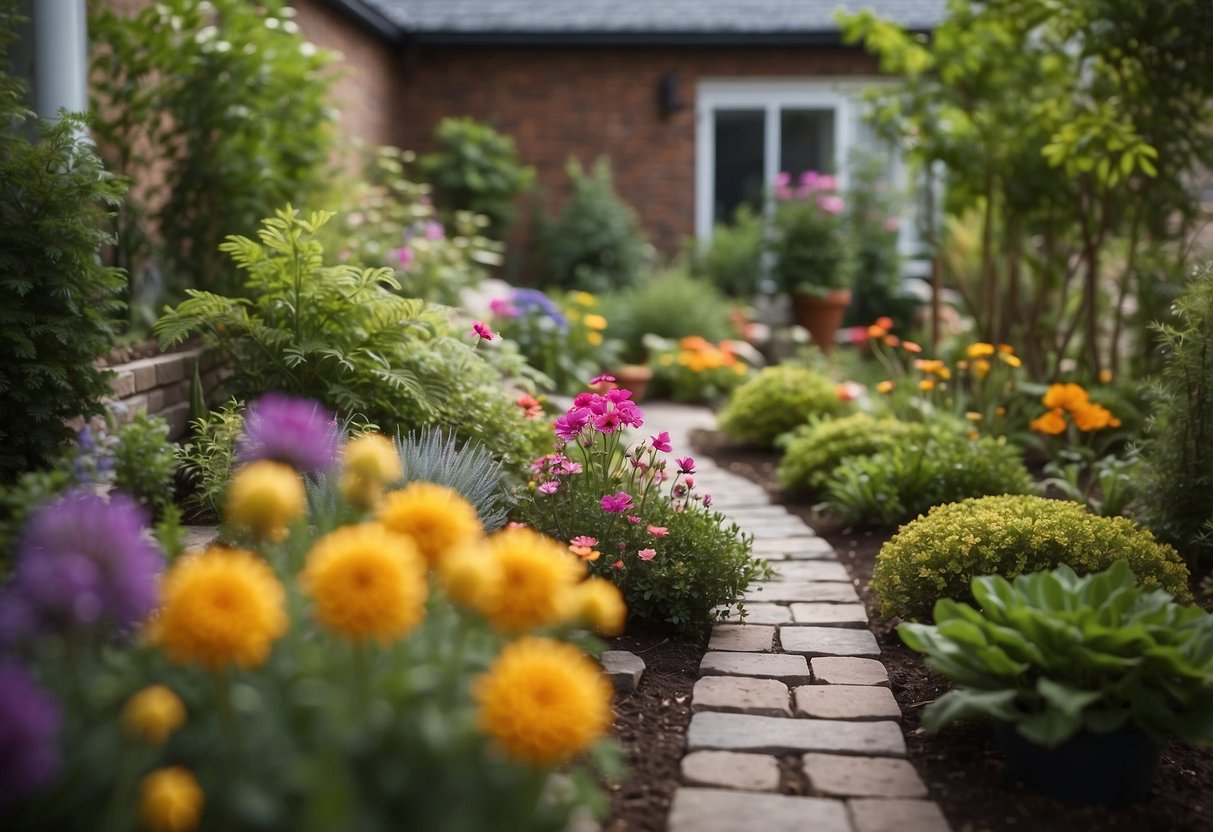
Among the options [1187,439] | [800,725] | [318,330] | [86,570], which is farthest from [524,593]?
[1187,439]

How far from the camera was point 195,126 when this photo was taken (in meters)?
4.77

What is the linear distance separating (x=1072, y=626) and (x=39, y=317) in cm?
281

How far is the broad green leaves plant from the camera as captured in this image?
6.95ft

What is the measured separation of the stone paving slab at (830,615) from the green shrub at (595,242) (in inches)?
251

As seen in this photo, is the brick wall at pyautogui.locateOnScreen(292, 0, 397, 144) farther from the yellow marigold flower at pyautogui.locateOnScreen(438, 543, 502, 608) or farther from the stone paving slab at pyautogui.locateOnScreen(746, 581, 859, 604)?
the yellow marigold flower at pyautogui.locateOnScreen(438, 543, 502, 608)

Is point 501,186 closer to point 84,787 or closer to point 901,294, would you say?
point 901,294

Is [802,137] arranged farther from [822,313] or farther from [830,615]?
[830,615]

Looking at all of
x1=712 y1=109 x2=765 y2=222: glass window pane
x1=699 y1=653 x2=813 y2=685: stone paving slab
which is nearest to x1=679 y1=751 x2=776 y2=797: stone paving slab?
x1=699 y1=653 x2=813 y2=685: stone paving slab

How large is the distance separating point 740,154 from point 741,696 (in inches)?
349

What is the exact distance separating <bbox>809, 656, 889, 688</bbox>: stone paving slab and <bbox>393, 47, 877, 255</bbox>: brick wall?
8.11m

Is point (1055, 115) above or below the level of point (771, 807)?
above

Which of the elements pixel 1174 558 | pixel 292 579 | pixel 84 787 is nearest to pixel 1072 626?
pixel 1174 558

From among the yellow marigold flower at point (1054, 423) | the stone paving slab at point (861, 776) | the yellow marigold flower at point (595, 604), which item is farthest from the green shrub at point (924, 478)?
the yellow marigold flower at point (595, 604)

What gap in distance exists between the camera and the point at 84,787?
4.75 ft
